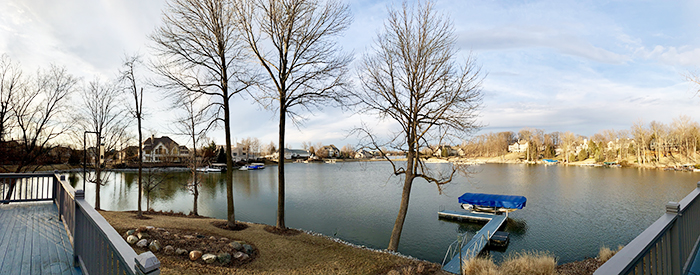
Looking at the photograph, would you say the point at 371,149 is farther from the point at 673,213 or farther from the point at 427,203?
the point at 427,203

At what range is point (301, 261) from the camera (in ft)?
31.4

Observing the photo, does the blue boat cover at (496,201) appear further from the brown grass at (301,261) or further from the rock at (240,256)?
the rock at (240,256)

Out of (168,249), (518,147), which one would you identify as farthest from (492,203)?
(518,147)

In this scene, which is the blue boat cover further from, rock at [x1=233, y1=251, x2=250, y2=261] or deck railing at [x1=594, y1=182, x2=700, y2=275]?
rock at [x1=233, y1=251, x2=250, y2=261]

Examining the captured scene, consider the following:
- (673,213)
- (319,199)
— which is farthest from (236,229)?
(319,199)

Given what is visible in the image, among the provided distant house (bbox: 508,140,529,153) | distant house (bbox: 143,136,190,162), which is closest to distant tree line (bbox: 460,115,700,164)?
distant house (bbox: 508,140,529,153)

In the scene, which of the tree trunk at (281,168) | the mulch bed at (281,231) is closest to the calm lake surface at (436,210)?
the tree trunk at (281,168)

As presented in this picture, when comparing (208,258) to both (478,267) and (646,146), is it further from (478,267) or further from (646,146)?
(646,146)

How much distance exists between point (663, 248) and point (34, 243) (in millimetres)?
8857

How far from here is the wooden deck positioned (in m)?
4.43

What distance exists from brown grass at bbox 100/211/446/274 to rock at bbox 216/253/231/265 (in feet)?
0.87

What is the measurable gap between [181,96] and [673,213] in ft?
47.7

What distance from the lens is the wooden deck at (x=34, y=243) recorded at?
4.43 meters

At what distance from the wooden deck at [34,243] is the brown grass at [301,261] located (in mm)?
2189
